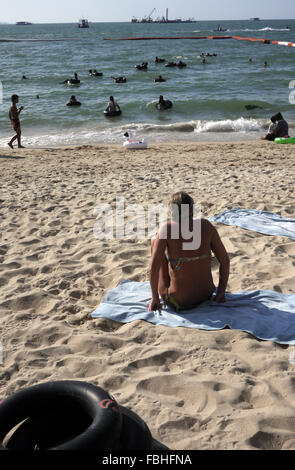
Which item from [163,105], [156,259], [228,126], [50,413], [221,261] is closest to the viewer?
[50,413]

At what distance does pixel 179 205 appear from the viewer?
3334 mm

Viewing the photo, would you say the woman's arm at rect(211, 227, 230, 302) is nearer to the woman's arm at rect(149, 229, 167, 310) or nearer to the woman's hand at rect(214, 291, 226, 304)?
the woman's hand at rect(214, 291, 226, 304)

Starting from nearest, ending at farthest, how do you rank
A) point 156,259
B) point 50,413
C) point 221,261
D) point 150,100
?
point 50,413
point 156,259
point 221,261
point 150,100

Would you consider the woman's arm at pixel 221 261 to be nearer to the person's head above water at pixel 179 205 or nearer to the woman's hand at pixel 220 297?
the woman's hand at pixel 220 297

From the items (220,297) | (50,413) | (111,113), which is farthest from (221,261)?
(111,113)

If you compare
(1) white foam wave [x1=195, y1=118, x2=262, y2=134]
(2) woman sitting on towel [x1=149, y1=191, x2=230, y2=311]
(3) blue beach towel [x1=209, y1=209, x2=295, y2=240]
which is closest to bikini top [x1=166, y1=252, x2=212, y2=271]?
(2) woman sitting on towel [x1=149, y1=191, x2=230, y2=311]

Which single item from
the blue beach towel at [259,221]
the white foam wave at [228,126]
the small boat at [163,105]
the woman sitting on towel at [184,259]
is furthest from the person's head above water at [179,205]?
the small boat at [163,105]

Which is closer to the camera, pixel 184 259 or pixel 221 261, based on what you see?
pixel 184 259

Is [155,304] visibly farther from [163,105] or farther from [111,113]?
[163,105]

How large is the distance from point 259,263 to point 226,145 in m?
8.03

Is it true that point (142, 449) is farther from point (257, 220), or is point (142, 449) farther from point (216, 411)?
point (257, 220)

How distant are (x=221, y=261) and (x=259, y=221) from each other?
82.3 inches

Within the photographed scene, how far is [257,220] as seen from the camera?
548 cm
